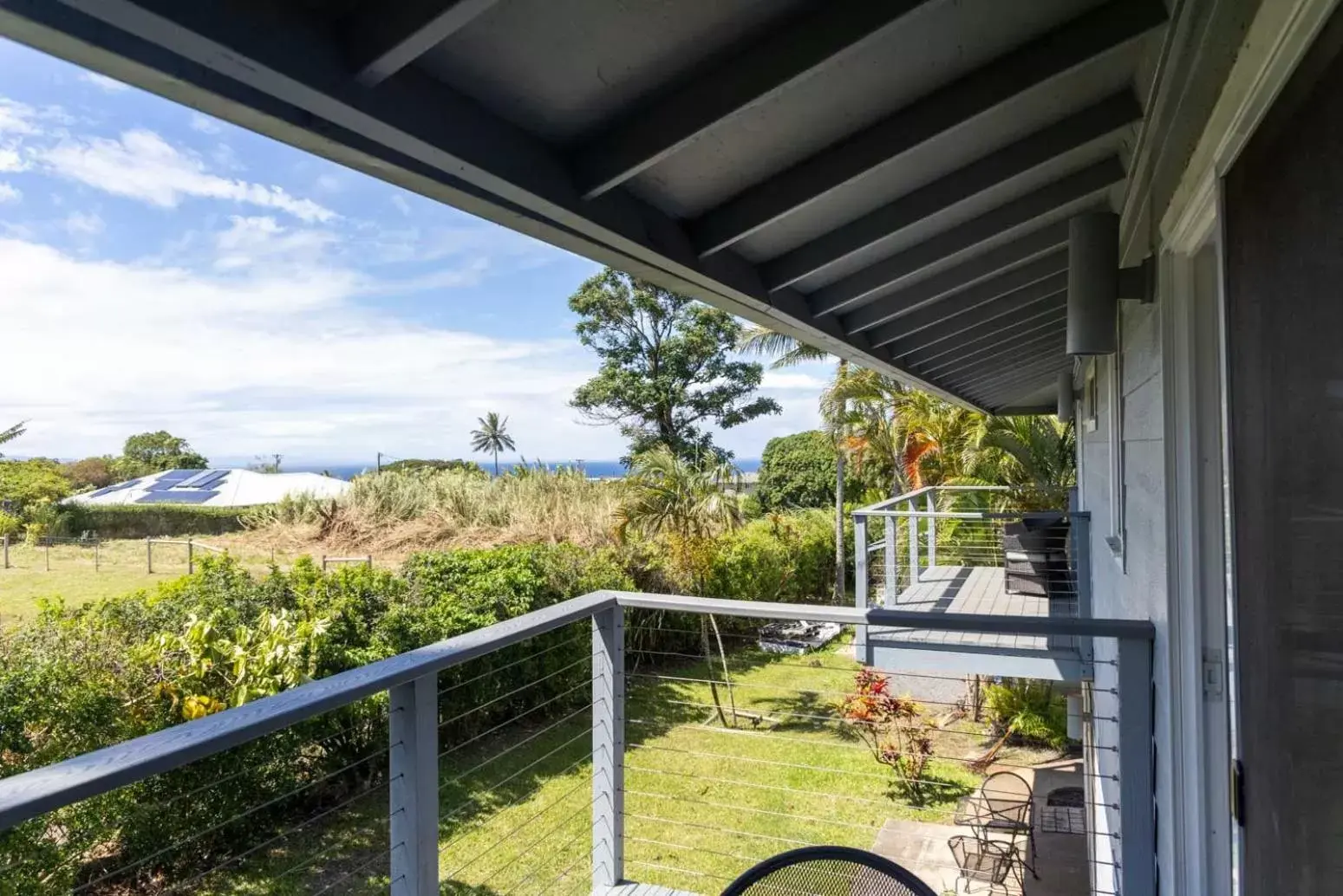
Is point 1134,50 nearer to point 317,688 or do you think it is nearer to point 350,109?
point 350,109

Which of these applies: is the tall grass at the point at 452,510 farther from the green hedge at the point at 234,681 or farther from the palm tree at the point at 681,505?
the green hedge at the point at 234,681

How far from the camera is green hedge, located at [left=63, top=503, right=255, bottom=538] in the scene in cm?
1723

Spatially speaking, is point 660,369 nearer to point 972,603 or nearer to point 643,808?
point 972,603

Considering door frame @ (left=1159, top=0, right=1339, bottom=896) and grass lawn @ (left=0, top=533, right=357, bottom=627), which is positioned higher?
door frame @ (left=1159, top=0, right=1339, bottom=896)

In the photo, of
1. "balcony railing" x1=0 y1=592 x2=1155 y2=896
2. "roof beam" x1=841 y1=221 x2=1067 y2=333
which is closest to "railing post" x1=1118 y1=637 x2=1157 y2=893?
"balcony railing" x1=0 y1=592 x2=1155 y2=896

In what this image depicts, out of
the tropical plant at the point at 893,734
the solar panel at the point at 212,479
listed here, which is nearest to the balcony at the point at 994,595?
the tropical plant at the point at 893,734

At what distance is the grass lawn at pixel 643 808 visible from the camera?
497cm

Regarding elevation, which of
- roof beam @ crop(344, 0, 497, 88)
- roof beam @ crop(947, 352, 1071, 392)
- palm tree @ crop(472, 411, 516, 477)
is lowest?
roof beam @ crop(344, 0, 497, 88)

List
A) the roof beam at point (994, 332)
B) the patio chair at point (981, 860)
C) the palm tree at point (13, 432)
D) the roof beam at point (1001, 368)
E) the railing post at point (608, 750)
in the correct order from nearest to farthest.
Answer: the railing post at point (608, 750) < the roof beam at point (994, 332) < the patio chair at point (981, 860) < the roof beam at point (1001, 368) < the palm tree at point (13, 432)

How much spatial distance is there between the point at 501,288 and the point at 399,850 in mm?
50476

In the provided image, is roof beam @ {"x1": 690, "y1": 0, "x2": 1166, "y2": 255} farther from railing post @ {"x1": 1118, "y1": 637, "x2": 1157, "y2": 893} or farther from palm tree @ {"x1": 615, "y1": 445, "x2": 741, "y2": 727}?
palm tree @ {"x1": 615, "y1": 445, "x2": 741, "y2": 727}

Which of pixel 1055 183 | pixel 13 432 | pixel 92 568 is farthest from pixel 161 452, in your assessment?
pixel 1055 183

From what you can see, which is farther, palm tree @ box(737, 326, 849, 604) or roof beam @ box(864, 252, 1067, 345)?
palm tree @ box(737, 326, 849, 604)

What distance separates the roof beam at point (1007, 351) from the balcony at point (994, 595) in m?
1.12
